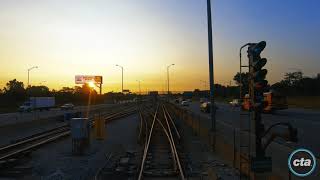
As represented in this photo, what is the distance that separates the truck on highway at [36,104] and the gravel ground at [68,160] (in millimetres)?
65636

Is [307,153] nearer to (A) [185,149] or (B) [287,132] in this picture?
(B) [287,132]

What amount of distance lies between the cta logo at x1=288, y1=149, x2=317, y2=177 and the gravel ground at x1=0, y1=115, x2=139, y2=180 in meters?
9.74

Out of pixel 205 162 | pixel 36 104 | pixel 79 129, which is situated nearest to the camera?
pixel 205 162

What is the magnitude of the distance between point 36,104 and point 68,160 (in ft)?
254

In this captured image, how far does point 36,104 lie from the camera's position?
94562mm

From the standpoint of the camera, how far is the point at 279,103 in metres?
61.6

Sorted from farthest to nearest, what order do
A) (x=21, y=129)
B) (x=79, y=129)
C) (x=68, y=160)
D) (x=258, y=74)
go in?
(x=21, y=129), (x=79, y=129), (x=68, y=160), (x=258, y=74)

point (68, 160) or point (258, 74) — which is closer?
point (258, 74)

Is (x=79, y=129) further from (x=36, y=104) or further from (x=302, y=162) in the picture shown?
(x=36, y=104)

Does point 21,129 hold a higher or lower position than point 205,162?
higher

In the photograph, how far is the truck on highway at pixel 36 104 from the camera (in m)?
92.2

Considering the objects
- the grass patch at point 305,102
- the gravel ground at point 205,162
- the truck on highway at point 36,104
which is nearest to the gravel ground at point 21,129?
the gravel ground at point 205,162

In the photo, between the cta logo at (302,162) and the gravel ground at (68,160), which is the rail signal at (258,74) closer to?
the cta logo at (302,162)

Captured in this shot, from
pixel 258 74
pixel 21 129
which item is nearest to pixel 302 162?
pixel 258 74
